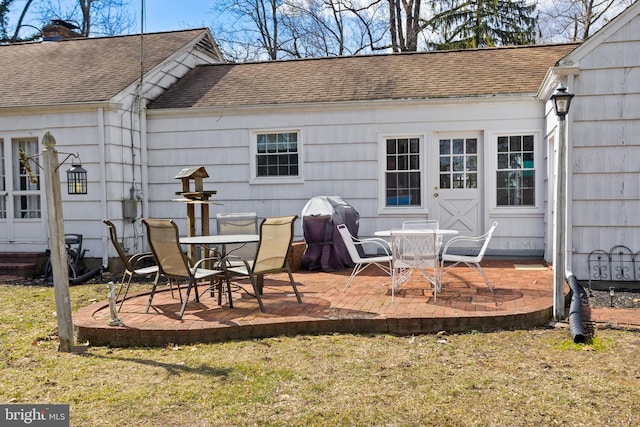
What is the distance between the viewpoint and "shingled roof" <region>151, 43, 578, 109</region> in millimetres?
10125

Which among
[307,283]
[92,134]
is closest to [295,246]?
[307,283]

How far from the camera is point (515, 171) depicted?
9797 millimetres

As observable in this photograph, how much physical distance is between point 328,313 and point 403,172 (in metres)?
5.21

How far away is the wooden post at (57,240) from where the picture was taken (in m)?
4.78

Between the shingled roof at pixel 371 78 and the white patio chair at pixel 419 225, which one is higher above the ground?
the shingled roof at pixel 371 78

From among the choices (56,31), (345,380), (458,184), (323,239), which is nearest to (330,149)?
(323,239)

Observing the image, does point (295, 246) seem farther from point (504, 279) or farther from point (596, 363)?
point (596, 363)

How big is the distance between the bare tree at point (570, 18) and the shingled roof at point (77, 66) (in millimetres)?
13878

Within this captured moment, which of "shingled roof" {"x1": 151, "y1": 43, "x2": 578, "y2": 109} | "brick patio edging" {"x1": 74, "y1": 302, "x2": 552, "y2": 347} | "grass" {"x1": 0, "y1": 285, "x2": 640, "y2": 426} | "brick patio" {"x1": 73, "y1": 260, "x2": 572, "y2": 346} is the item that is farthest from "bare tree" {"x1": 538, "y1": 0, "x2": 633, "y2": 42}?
"grass" {"x1": 0, "y1": 285, "x2": 640, "y2": 426}

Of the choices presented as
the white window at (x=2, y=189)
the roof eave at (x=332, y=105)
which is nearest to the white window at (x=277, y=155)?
the roof eave at (x=332, y=105)

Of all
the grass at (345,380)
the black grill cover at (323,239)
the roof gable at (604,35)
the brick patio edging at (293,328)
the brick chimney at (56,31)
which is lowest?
the grass at (345,380)

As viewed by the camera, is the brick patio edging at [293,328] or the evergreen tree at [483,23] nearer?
the brick patio edging at [293,328]

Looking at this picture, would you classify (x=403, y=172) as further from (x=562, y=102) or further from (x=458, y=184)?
(x=562, y=102)

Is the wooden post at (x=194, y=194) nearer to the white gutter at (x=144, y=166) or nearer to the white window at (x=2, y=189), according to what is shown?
the white gutter at (x=144, y=166)
